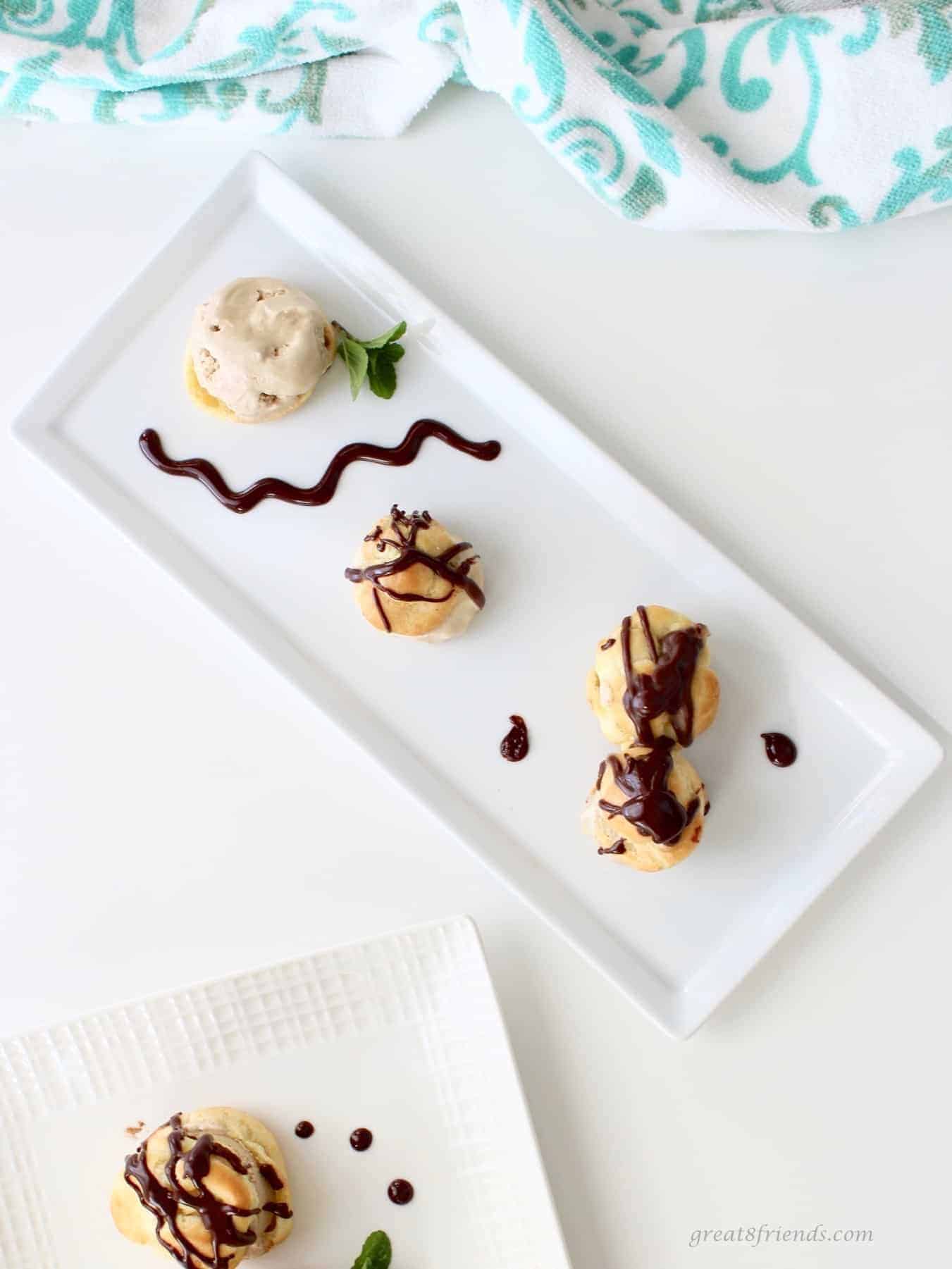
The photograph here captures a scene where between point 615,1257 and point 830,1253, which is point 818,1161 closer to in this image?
point 830,1253

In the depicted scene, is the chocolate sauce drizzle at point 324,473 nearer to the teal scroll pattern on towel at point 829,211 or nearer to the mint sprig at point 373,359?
the mint sprig at point 373,359

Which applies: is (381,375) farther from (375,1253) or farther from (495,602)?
(375,1253)

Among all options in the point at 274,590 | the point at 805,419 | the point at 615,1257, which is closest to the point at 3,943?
the point at 274,590

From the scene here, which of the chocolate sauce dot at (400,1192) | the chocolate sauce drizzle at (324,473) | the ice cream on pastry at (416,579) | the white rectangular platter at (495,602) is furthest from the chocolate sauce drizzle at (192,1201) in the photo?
the chocolate sauce drizzle at (324,473)

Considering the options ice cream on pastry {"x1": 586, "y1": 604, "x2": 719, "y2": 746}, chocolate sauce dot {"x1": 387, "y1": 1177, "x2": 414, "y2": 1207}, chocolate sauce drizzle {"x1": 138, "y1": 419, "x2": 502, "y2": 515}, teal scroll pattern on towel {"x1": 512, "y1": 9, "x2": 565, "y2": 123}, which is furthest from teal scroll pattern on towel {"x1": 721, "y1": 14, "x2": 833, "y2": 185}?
chocolate sauce dot {"x1": 387, "y1": 1177, "x2": 414, "y2": 1207}

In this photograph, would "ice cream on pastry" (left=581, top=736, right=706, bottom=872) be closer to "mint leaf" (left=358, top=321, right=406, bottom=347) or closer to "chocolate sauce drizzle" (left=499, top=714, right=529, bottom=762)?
"chocolate sauce drizzle" (left=499, top=714, right=529, bottom=762)

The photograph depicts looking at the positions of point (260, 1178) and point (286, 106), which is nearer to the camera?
point (260, 1178)
